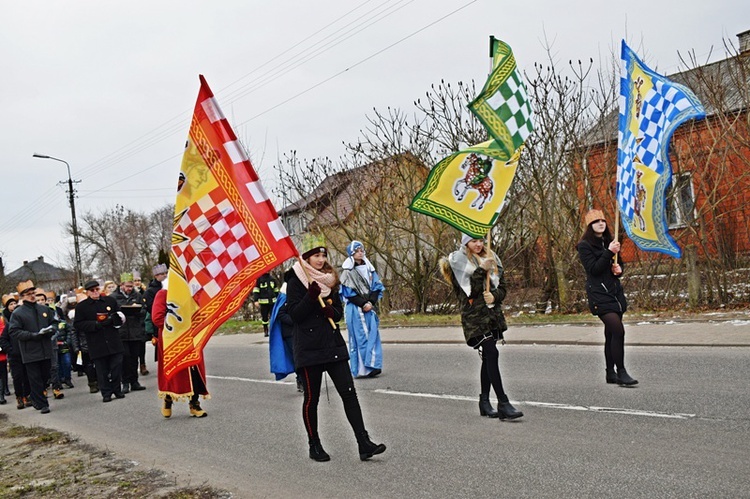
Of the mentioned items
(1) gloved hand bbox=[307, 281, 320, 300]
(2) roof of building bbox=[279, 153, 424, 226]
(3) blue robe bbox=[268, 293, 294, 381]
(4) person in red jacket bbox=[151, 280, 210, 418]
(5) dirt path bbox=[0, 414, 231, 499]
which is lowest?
(5) dirt path bbox=[0, 414, 231, 499]

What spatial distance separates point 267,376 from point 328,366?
22.3ft

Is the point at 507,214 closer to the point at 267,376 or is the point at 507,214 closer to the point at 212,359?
the point at 212,359

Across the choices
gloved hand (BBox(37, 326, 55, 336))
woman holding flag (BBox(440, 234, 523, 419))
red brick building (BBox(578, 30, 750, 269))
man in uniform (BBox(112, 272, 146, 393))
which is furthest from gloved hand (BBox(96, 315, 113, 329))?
red brick building (BBox(578, 30, 750, 269))

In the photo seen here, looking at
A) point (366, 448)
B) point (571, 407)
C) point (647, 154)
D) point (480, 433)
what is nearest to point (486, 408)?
point (480, 433)

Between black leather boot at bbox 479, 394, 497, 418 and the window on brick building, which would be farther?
the window on brick building

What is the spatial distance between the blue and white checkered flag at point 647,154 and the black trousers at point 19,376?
10297 mm

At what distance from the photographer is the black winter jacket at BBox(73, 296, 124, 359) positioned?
38.7ft

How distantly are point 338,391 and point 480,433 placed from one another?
4.72 ft

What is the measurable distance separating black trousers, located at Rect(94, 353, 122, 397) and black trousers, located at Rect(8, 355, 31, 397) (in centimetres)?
194

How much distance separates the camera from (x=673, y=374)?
866 cm

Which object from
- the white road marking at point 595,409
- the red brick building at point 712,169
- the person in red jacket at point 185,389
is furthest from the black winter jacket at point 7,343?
the red brick building at point 712,169

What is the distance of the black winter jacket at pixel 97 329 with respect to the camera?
11805 millimetres

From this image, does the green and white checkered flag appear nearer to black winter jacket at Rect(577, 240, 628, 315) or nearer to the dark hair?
the dark hair

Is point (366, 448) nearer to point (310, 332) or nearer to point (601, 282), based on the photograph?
point (310, 332)
